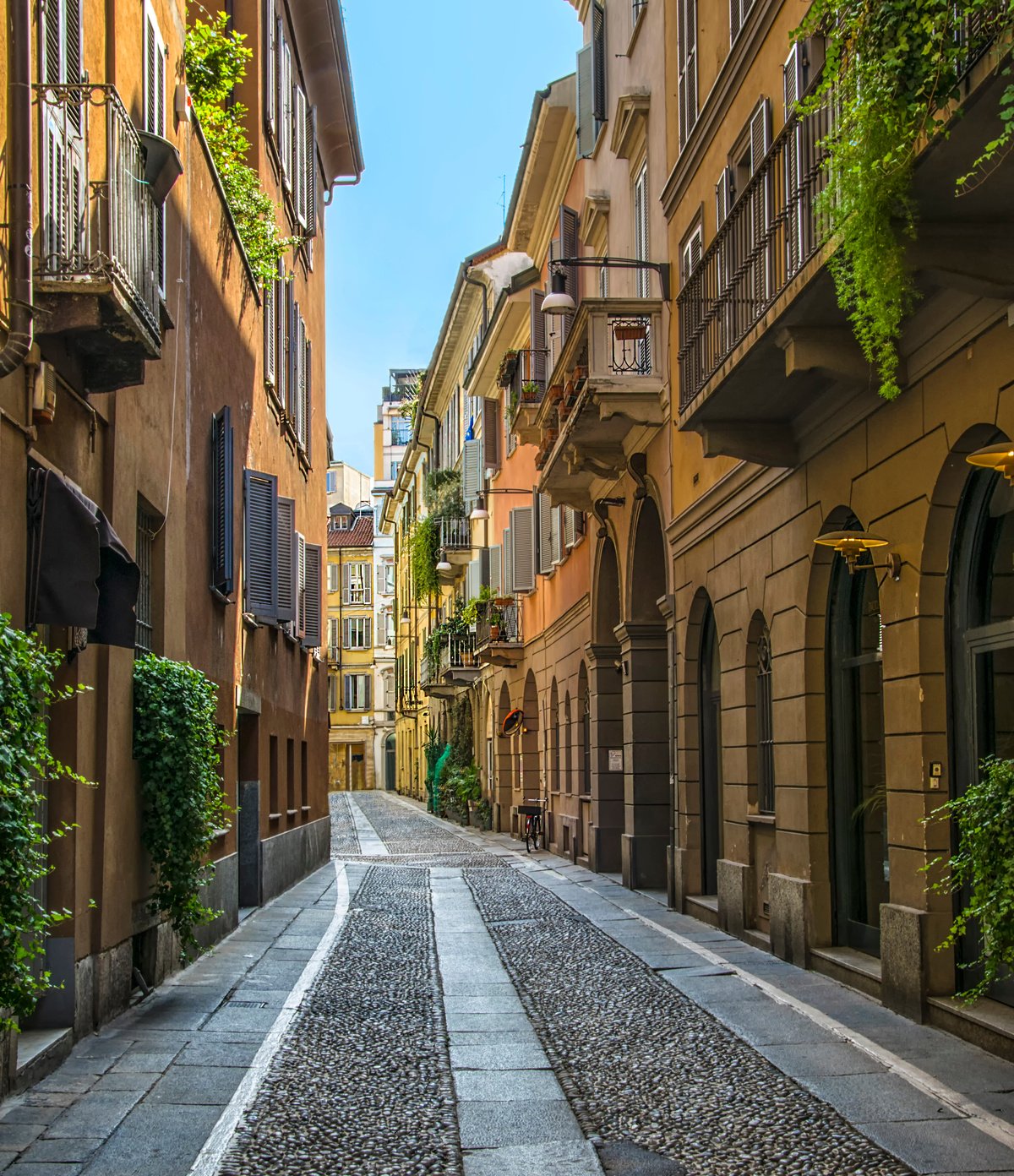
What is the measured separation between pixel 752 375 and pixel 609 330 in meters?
6.64

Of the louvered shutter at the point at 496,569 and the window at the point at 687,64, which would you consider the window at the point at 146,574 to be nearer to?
the window at the point at 687,64

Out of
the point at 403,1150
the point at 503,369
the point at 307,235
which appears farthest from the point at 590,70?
the point at 403,1150

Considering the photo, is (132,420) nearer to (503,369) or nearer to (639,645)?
(639,645)

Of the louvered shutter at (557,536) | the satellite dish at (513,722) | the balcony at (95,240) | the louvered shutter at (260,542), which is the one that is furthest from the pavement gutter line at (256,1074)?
the satellite dish at (513,722)

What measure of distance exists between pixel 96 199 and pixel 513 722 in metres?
27.4

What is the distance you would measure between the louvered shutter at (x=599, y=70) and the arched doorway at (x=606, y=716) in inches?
260

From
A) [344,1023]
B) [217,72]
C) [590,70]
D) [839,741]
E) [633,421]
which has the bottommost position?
[344,1023]

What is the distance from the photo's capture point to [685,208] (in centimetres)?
1778

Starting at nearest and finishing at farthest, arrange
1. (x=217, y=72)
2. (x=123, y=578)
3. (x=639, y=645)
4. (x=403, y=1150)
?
(x=403, y=1150) → (x=123, y=578) → (x=217, y=72) → (x=639, y=645)

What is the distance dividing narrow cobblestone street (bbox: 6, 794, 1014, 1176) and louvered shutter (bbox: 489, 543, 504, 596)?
23.3m

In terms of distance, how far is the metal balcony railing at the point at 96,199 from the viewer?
8734mm

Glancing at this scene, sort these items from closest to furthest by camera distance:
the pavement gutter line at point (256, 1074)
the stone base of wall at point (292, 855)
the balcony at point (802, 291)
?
the pavement gutter line at point (256, 1074), the balcony at point (802, 291), the stone base of wall at point (292, 855)

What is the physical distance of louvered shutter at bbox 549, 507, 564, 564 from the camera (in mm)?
Result: 29094

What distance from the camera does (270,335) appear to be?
21438 mm
